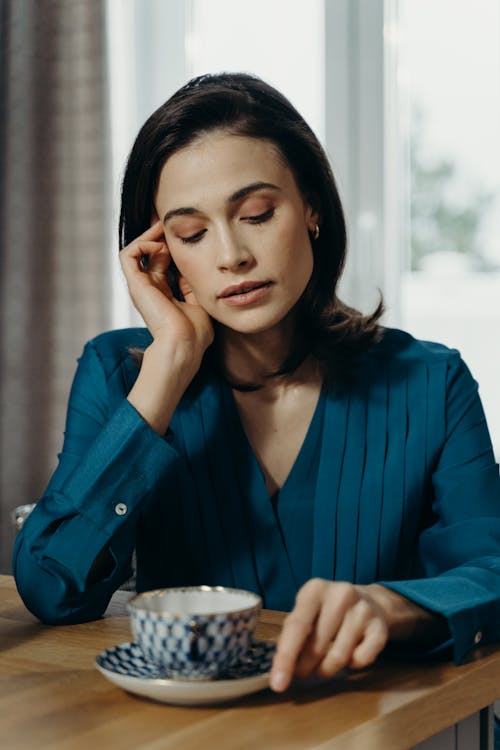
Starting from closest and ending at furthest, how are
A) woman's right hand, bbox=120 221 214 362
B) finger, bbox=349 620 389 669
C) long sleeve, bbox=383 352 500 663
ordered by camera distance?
finger, bbox=349 620 389 669 < long sleeve, bbox=383 352 500 663 < woman's right hand, bbox=120 221 214 362

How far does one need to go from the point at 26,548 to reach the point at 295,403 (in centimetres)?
48

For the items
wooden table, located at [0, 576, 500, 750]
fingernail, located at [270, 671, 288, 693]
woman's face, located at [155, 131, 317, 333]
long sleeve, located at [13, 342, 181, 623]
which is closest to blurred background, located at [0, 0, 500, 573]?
woman's face, located at [155, 131, 317, 333]

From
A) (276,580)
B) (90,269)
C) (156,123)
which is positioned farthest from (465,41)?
(276,580)

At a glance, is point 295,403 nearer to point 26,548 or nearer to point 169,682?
point 26,548

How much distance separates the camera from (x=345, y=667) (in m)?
1.01

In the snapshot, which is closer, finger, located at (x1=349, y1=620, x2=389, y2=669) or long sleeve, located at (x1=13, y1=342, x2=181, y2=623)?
finger, located at (x1=349, y1=620, x2=389, y2=669)

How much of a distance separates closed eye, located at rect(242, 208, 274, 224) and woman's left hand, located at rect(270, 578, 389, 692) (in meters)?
0.61

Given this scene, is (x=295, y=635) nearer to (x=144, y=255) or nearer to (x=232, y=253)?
(x=232, y=253)

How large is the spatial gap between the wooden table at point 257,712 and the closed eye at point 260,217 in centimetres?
60

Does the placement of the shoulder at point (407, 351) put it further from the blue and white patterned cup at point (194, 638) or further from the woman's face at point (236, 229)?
the blue and white patterned cup at point (194, 638)

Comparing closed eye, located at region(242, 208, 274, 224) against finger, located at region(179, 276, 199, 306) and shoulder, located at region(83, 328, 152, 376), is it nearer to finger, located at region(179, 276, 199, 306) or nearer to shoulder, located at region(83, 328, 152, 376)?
finger, located at region(179, 276, 199, 306)

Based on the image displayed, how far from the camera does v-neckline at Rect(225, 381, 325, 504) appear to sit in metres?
1.52

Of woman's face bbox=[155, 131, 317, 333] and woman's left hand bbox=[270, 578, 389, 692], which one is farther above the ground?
woman's face bbox=[155, 131, 317, 333]

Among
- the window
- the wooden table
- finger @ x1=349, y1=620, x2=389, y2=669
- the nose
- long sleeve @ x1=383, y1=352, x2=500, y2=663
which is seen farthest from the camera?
the window
